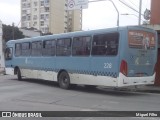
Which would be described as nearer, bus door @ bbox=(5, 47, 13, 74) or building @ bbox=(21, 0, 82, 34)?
bus door @ bbox=(5, 47, 13, 74)

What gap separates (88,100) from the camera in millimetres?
14633

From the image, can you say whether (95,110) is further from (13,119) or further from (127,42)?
(127,42)

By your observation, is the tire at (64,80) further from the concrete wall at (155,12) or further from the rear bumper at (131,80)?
the concrete wall at (155,12)

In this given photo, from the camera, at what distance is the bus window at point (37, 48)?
2217cm

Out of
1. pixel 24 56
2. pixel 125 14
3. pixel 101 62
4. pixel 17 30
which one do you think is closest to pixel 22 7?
pixel 17 30

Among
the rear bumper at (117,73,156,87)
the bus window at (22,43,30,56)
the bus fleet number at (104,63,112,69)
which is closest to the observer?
the rear bumper at (117,73,156,87)

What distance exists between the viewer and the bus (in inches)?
623

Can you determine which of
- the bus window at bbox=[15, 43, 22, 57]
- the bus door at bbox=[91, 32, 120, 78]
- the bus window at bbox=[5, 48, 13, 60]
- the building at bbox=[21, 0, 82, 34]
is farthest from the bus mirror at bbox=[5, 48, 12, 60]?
the building at bbox=[21, 0, 82, 34]

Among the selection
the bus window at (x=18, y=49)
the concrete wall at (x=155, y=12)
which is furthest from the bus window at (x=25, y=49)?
the concrete wall at (x=155, y=12)

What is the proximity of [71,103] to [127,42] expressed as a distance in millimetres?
3933

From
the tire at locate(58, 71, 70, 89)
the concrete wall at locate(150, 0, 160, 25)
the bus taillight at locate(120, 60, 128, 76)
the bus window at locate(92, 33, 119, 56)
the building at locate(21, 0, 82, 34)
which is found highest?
the building at locate(21, 0, 82, 34)

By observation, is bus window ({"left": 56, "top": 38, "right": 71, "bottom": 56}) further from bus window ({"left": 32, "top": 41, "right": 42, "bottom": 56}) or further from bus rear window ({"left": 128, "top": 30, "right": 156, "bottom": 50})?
bus rear window ({"left": 128, "top": 30, "right": 156, "bottom": 50})

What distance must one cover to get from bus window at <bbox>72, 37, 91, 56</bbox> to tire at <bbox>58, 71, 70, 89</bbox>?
1398 mm

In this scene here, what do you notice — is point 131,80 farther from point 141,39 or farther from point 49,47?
point 49,47
